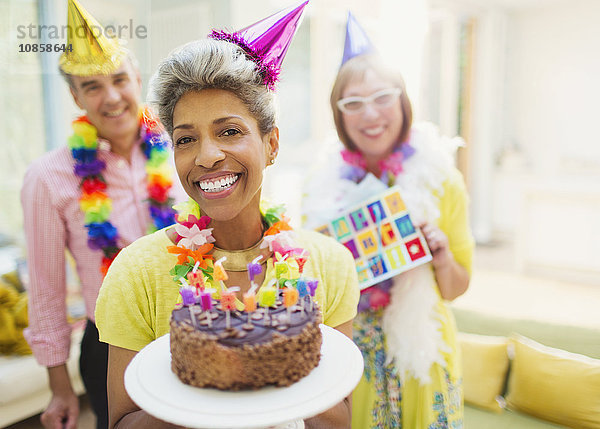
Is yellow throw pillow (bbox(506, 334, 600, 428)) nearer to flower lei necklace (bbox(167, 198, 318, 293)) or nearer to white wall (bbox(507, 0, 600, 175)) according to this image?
flower lei necklace (bbox(167, 198, 318, 293))

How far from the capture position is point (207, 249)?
3.46 feet

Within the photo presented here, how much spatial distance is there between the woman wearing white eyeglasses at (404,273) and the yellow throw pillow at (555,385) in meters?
0.71

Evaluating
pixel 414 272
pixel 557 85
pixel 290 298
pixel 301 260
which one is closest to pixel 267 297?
pixel 290 298

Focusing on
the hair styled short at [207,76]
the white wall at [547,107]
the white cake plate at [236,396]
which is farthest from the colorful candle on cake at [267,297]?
the white wall at [547,107]

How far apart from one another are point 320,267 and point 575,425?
62.2 inches

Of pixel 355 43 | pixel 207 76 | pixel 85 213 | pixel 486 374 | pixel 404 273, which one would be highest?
pixel 355 43

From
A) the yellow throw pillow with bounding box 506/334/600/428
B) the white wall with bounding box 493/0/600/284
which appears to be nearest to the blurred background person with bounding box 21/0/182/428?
the yellow throw pillow with bounding box 506/334/600/428

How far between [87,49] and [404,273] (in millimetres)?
1276

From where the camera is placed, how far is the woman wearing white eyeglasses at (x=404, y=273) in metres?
1.53

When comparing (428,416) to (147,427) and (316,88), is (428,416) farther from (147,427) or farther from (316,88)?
(316,88)

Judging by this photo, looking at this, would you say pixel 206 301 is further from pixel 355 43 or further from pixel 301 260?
pixel 355 43

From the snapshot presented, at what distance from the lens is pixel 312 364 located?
83 centimetres

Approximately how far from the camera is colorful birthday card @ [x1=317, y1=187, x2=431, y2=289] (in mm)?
1509

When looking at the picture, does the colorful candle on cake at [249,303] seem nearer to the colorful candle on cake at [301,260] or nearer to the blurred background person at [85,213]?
the colorful candle on cake at [301,260]
